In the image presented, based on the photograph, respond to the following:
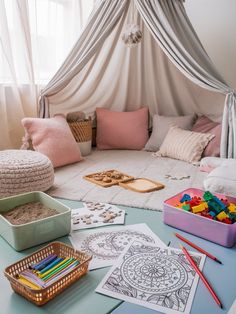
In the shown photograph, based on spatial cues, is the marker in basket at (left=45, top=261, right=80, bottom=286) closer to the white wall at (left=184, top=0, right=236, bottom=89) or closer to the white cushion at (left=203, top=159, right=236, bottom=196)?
the white cushion at (left=203, top=159, right=236, bottom=196)

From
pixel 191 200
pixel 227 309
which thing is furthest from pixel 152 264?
pixel 191 200

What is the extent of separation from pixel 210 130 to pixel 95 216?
4.97 ft

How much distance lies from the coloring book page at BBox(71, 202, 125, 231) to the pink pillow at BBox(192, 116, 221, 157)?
45.4 inches

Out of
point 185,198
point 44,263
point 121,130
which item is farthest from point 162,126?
point 44,263

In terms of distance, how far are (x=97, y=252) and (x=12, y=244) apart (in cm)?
34

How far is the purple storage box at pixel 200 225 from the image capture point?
124cm

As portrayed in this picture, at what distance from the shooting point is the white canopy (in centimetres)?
217

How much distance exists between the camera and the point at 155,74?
9.71 ft

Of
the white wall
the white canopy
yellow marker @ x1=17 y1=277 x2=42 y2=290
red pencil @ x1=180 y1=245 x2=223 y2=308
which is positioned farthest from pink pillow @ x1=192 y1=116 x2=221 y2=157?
yellow marker @ x1=17 y1=277 x2=42 y2=290

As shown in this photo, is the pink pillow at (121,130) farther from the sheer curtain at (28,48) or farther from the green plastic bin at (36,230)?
the green plastic bin at (36,230)

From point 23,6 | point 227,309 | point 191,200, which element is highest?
point 23,6

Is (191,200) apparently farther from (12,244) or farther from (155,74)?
(155,74)

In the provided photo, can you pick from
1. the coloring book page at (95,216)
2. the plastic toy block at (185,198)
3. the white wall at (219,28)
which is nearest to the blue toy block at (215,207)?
the plastic toy block at (185,198)

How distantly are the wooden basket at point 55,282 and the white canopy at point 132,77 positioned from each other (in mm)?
1504
